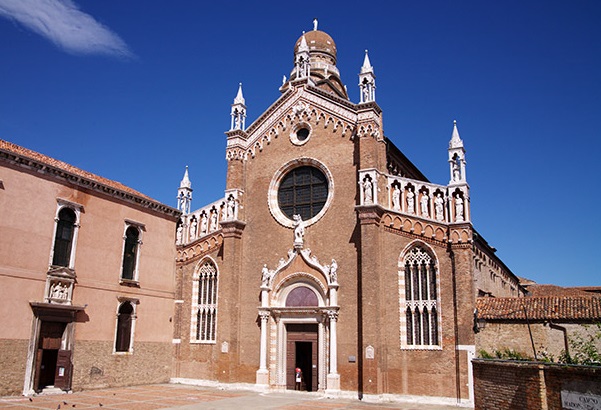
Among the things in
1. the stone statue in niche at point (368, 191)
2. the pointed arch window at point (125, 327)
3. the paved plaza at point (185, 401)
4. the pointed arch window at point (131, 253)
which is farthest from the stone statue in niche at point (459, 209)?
the pointed arch window at point (125, 327)

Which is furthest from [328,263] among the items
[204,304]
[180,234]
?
[180,234]

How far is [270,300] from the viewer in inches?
964

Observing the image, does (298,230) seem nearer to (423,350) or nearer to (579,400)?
(423,350)

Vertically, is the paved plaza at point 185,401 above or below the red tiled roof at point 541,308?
below

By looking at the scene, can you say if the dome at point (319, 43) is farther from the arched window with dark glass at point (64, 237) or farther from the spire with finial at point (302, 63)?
the arched window with dark glass at point (64, 237)

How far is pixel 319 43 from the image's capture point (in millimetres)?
34000

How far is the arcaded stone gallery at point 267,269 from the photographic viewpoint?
67.3 feet

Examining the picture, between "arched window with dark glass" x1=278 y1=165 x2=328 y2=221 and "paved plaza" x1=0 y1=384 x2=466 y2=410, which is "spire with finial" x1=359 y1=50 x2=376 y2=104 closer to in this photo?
"arched window with dark glass" x1=278 y1=165 x2=328 y2=221

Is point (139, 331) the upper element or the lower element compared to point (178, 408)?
upper

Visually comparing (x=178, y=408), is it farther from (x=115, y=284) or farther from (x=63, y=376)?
(x=115, y=284)

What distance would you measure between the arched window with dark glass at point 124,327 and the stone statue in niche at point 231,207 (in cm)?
613

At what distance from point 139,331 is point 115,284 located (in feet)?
8.75

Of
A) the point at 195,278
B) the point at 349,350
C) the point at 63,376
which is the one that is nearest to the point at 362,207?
the point at 349,350

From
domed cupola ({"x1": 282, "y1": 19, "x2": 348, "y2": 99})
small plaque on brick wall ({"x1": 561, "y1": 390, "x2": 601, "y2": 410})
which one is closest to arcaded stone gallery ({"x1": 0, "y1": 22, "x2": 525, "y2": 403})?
domed cupola ({"x1": 282, "y1": 19, "x2": 348, "y2": 99})
